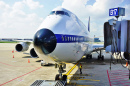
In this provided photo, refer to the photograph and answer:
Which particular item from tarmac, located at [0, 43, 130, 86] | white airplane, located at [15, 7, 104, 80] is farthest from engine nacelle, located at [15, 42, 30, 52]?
white airplane, located at [15, 7, 104, 80]

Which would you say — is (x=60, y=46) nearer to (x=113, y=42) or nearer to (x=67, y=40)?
(x=67, y=40)

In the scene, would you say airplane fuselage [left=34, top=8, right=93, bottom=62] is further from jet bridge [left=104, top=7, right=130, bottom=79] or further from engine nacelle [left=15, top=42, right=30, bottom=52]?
engine nacelle [left=15, top=42, right=30, bottom=52]

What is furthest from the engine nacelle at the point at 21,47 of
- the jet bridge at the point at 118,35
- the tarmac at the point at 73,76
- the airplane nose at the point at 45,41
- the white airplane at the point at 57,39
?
the jet bridge at the point at 118,35

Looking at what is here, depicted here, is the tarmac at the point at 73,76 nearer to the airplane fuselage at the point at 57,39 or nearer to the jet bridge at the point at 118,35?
the airplane fuselage at the point at 57,39

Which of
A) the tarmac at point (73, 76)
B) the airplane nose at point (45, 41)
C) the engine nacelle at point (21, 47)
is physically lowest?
the tarmac at point (73, 76)

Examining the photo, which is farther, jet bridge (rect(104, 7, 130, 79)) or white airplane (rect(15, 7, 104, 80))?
white airplane (rect(15, 7, 104, 80))

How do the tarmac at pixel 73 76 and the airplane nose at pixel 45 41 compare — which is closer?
the airplane nose at pixel 45 41

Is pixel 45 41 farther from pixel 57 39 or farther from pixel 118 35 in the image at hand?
pixel 118 35

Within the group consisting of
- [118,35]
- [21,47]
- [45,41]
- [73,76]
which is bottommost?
[73,76]

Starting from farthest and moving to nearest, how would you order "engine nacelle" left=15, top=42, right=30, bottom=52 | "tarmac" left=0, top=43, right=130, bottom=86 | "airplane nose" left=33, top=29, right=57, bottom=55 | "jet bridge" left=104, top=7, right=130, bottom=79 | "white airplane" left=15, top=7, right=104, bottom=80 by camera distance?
1. "engine nacelle" left=15, top=42, right=30, bottom=52
2. "tarmac" left=0, top=43, right=130, bottom=86
3. "white airplane" left=15, top=7, right=104, bottom=80
4. "airplane nose" left=33, top=29, right=57, bottom=55
5. "jet bridge" left=104, top=7, right=130, bottom=79

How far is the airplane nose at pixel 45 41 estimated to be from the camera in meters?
6.71

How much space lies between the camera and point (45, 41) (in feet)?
21.9

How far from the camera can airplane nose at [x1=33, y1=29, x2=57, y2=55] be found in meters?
6.71

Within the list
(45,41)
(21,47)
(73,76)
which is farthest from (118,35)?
(21,47)
